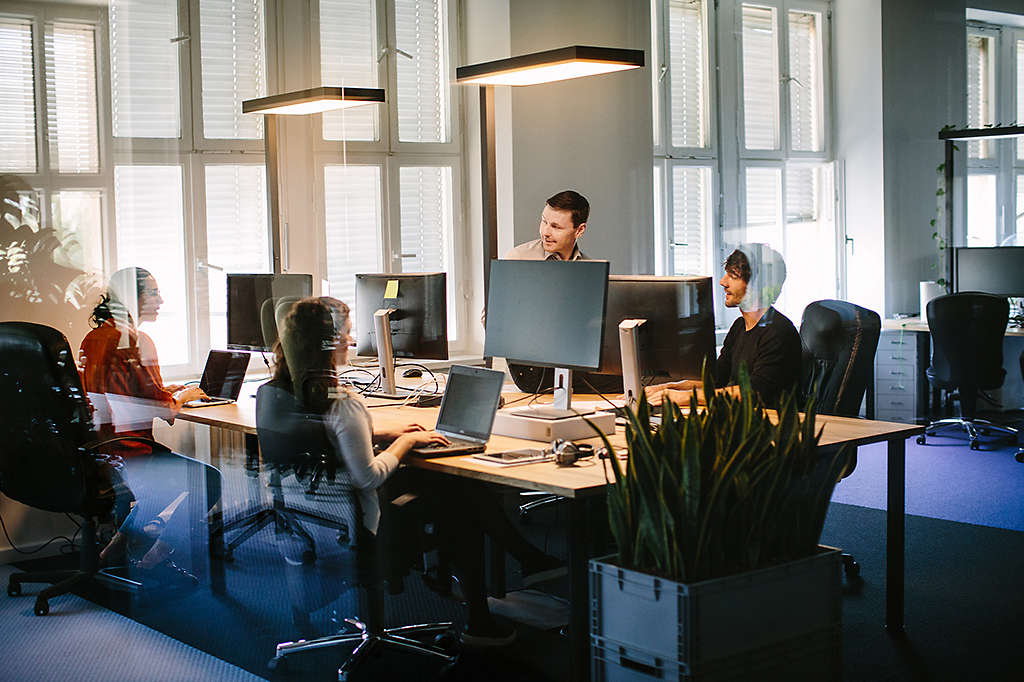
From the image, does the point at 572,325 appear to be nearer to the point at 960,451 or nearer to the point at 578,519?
the point at 578,519

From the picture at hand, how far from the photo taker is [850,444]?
321 centimetres

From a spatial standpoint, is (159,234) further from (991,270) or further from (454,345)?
(991,270)

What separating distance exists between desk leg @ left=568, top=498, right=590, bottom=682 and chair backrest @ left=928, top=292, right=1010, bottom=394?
3.09 metres

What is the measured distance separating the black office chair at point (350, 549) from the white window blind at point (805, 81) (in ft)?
10.5

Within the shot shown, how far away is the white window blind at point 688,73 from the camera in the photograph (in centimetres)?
561

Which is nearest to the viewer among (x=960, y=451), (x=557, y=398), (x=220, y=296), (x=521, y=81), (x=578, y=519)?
(x=578, y=519)

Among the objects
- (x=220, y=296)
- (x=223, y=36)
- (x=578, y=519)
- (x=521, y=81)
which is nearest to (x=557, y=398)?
(x=578, y=519)

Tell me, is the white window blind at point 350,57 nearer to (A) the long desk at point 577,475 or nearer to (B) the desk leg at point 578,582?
(A) the long desk at point 577,475

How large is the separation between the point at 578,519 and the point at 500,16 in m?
3.72

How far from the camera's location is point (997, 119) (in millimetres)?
4926

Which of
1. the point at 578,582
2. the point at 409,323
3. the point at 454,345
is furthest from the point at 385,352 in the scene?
the point at 578,582

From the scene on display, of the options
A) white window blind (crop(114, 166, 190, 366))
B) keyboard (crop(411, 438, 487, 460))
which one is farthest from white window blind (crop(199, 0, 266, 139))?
keyboard (crop(411, 438, 487, 460))

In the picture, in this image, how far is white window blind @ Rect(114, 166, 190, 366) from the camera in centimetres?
371

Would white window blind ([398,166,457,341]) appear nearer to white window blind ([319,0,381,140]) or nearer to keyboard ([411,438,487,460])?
white window blind ([319,0,381,140])
